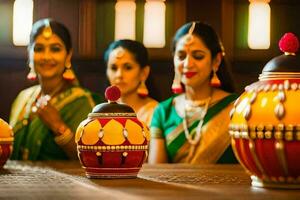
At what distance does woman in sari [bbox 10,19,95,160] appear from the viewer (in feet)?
7.93

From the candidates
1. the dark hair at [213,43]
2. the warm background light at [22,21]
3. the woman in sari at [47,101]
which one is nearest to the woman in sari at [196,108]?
the dark hair at [213,43]

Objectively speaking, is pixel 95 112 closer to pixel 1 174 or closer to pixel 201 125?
pixel 1 174

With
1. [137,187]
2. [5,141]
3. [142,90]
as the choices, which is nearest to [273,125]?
[137,187]

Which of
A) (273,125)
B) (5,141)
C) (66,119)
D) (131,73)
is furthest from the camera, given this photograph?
(131,73)

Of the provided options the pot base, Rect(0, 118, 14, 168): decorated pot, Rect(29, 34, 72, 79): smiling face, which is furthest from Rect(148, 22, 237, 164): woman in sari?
the pot base

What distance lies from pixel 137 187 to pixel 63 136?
143 cm

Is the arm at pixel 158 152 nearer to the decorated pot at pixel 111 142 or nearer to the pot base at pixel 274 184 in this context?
the decorated pot at pixel 111 142

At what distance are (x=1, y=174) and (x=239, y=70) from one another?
1892 mm

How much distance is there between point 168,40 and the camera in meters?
2.95

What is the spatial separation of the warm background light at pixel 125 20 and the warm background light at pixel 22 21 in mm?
405

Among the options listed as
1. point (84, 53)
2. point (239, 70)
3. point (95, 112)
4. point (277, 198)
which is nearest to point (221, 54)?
point (239, 70)

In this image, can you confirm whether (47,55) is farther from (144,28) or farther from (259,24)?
(259,24)

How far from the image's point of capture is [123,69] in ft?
8.39

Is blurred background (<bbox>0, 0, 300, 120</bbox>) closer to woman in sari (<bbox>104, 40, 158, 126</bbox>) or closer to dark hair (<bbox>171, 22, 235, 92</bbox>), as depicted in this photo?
woman in sari (<bbox>104, 40, 158, 126</bbox>)
